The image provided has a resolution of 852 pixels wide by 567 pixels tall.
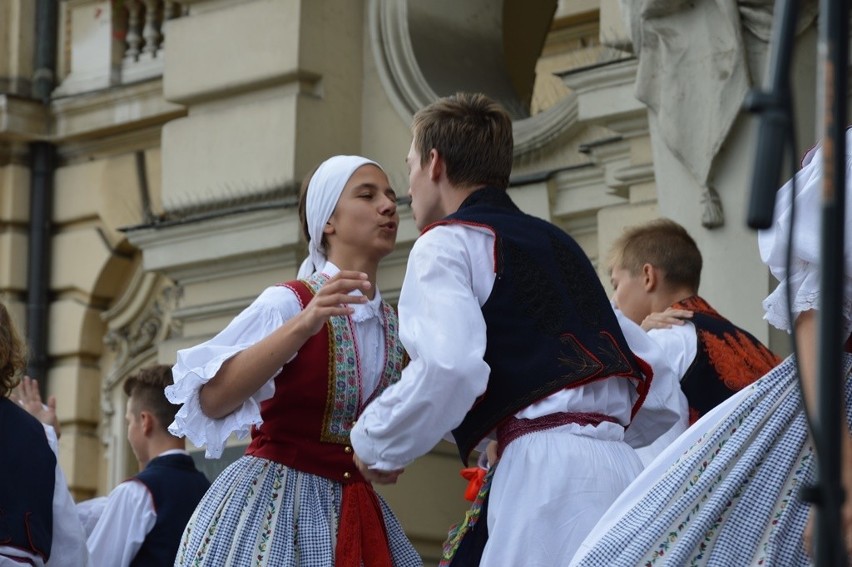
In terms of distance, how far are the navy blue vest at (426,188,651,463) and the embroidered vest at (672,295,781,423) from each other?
982 millimetres

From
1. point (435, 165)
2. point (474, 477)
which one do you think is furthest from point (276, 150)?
point (435, 165)

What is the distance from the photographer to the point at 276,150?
8.22 metres

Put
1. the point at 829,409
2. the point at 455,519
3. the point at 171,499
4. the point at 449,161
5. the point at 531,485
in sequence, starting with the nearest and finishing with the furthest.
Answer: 1. the point at 829,409
2. the point at 531,485
3. the point at 449,161
4. the point at 171,499
5. the point at 455,519

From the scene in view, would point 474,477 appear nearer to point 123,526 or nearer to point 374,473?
point 374,473

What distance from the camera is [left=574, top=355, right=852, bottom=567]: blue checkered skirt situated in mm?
3402

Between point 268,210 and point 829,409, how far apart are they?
6220 millimetres

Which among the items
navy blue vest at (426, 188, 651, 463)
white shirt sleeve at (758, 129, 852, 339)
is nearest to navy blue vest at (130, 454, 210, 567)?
navy blue vest at (426, 188, 651, 463)

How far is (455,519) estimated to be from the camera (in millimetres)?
8117

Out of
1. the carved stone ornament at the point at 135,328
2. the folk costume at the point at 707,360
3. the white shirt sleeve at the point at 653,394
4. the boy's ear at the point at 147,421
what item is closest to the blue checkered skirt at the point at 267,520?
the white shirt sleeve at the point at 653,394

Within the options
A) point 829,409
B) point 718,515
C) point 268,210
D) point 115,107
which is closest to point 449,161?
point 718,515

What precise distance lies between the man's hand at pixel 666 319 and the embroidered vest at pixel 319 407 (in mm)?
933

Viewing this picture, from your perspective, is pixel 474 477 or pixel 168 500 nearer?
pixel 474 477

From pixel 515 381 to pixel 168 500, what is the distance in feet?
7.89

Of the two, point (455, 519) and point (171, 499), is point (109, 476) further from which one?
point (171, 499)
